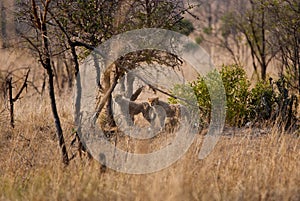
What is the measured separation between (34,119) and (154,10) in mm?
2562

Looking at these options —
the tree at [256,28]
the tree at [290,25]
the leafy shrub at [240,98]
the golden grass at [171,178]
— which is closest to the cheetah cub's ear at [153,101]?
the leafy shrub at [240,98]

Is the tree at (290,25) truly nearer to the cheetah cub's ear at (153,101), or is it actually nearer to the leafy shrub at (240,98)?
the leafy shrub at (240,98)

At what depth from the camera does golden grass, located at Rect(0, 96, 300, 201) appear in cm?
376

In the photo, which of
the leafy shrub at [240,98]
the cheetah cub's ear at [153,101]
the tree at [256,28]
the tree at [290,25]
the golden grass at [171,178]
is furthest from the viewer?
the tree at [256,28]

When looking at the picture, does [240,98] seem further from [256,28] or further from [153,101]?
[256,28]

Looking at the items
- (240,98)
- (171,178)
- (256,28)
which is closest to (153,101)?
(240,98)

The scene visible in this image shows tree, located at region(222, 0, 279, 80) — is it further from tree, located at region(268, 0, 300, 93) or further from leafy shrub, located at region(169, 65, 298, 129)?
leafy shrub, located at region(169, 65, 298, 129)

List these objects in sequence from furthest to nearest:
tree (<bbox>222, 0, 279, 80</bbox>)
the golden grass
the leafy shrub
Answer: tree (<bbox>222, 0, 279, 80</bbox>), the leafy shrub, the golden grass

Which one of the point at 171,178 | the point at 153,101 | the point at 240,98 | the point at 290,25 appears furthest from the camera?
the point at 290,25

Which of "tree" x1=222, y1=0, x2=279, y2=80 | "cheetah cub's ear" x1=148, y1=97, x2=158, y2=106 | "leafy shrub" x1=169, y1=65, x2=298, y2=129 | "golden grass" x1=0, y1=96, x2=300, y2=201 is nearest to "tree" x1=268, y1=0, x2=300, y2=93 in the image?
"tree" x1=222, y1=0, x2=279, y2=80

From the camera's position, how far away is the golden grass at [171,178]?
3764 millimetres

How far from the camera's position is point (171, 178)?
152 inches

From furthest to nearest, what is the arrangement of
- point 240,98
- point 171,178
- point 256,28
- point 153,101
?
1. point 256,28
2. point 240,98
3. point 153,101
4. point 171,178

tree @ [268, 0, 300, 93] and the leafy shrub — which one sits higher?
tree @ [268, 0, 300, 93]
